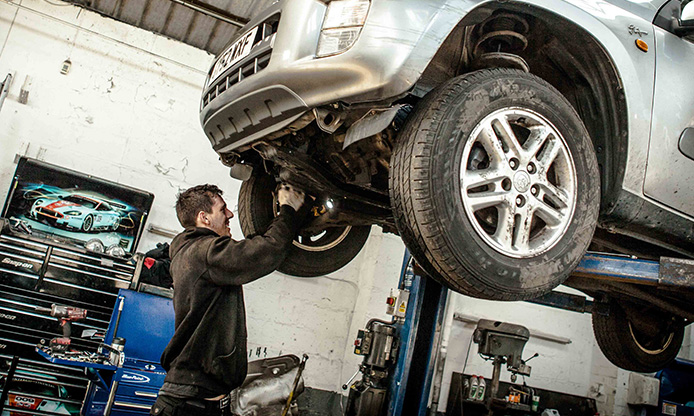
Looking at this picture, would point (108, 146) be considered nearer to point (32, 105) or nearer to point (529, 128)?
point (32, 105)

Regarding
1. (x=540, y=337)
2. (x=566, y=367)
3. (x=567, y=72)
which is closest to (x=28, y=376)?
(x=567, y=72)

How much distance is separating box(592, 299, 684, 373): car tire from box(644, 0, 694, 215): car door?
4.52 feet

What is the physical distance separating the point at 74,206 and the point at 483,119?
503 centimetres

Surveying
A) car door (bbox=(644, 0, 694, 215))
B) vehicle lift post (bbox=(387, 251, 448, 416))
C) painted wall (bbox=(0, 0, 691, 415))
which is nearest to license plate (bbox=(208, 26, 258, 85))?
car door (bbox=(644, 0, 694, 215))

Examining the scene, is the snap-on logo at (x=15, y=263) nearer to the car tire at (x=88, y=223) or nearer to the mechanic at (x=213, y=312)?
the car tire at (x=88, y=223)

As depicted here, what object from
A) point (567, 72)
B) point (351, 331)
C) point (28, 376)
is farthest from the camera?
point (351, 331)

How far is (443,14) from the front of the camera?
134 centimetres

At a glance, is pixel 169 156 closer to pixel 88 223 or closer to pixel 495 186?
pixel 88 223

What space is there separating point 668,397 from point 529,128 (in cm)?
511

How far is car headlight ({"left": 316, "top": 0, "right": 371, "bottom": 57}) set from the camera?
135cm

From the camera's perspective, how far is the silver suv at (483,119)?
1312mm

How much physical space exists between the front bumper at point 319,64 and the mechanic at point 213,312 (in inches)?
22.8

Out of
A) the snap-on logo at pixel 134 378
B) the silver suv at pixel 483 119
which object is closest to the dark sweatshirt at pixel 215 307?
the silver suv at pixel 483 119

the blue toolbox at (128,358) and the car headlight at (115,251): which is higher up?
the car headlight at (115,251)
